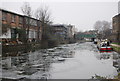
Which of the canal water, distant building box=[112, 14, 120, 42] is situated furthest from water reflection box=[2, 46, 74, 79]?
distant building box=[112, 14, 120, 42]

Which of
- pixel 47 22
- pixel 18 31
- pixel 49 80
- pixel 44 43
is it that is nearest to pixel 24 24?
pixel 18 31

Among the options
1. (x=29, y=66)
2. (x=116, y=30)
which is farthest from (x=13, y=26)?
(x=116, y=30)

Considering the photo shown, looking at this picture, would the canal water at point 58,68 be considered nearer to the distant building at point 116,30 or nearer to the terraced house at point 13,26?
the terraced house at point 13,26

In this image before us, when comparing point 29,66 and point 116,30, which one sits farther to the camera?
point 116,30

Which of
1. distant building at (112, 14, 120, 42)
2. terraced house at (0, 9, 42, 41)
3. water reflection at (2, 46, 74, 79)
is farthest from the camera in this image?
distant building at (112, 14, 120, 42)

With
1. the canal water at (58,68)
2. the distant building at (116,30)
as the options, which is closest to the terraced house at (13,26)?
the canal water at (58,68)

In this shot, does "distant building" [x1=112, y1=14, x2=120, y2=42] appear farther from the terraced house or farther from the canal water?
the canal water

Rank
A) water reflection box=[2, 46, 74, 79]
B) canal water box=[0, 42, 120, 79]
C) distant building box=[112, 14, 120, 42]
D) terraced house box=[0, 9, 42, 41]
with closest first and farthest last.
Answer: canal water box=[0, 42, 120, 79] → water reflection box=[2, 46, 74, 79] → terraced house box=[0, 9, 42, 41] → distant building box=[112, 14, 120, 42]

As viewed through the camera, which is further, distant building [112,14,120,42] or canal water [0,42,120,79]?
distant building [112,14,120,42]

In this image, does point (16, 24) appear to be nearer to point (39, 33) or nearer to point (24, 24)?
point (24, 24)

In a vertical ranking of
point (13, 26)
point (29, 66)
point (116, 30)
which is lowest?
point (29, 66)

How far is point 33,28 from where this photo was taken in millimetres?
52969

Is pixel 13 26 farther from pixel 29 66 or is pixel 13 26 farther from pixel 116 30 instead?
pixel 116 30

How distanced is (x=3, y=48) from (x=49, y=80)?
19.8 m
